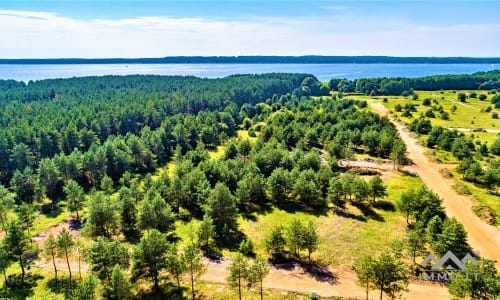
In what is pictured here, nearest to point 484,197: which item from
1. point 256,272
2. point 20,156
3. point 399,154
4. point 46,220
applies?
point 399,154

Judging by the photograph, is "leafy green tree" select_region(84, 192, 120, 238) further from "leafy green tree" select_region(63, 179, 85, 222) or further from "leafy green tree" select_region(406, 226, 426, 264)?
"leafy green tree" select_region(406, 226, 426, 264)

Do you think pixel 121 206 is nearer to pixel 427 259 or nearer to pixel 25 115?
pixel 427 259

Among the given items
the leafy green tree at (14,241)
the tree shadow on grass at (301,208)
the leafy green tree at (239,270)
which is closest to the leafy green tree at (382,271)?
the leafy green tree at (239,270)

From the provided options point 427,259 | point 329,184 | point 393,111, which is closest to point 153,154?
point 329,184

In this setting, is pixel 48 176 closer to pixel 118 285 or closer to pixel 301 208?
pixel 118 285

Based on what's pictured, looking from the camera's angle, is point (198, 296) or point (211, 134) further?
point (211, 134)

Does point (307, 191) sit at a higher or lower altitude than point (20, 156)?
lower

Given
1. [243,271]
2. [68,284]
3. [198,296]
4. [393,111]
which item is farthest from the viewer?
[393,111]
